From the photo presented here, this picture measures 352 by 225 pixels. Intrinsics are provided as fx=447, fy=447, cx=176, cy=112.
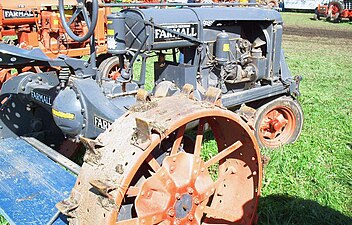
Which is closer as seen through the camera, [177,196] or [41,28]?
[177,196]

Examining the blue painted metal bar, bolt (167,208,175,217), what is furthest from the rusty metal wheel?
the blue painted metal bar

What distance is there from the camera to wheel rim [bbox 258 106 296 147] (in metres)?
4.69

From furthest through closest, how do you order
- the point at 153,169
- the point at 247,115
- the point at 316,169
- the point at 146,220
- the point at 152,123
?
the point at 316,169, the point at 247,115, the point at 153,169, the point at 146,220, the point at 152,123

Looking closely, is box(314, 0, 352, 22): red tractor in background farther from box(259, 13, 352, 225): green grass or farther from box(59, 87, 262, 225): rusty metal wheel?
box(59, 87, 262, 225): rusty metal wheel

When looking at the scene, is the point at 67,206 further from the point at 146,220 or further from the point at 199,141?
the point at 199,141

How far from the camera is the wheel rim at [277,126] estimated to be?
4.69 m

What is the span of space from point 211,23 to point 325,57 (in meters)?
7.66

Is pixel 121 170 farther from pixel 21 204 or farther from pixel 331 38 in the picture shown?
pixel 331 38

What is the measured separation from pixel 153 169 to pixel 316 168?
2309mm

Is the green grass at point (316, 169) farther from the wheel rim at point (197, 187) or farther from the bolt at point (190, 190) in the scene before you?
the bolt at point (190, 190)

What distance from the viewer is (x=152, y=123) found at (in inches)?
79.4

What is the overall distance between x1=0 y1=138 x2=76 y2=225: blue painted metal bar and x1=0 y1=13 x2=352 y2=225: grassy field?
0.40m

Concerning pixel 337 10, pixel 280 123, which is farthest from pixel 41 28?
pixel 337 10

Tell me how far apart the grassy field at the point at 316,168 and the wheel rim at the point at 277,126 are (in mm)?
154
